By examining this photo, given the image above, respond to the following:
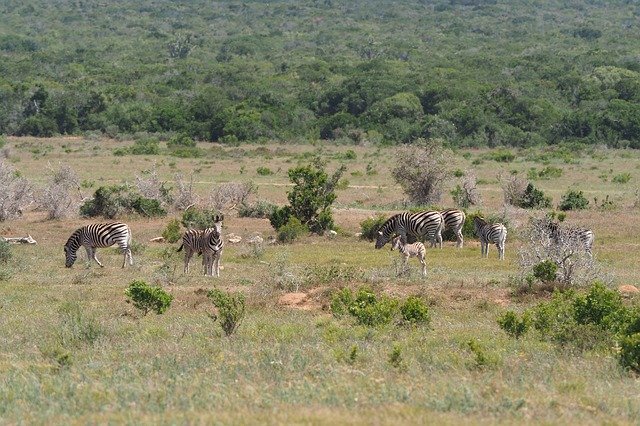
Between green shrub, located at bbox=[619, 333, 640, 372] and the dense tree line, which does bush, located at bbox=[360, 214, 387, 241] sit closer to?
green shrub, located at bbox=[619, 333, 640, 372]

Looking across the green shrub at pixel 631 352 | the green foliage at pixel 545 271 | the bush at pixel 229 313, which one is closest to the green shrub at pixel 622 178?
the green foliage at pixel 545 271

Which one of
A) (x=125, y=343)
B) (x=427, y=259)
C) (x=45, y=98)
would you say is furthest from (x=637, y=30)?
(x=125, y=343)

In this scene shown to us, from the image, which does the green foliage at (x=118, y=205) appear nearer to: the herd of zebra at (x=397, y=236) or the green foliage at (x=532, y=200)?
the herd of zebra at (x=397, y=236)

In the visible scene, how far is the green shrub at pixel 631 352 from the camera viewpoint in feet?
36.1

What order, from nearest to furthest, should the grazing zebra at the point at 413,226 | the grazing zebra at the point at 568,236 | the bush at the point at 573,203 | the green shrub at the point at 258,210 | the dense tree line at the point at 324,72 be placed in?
the grazing zebra at the point at 568,236, the grazing zebra at the point at 413,226, the green shrub at the point at 258,210, the bush at the point at 573,203, the dense tree line at the point at 324,72

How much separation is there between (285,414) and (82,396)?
2.12 m

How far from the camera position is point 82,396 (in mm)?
9555

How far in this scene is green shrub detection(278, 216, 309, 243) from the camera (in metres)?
27.9

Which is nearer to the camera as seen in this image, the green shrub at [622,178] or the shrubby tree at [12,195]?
the shrubby tree at [12,195]

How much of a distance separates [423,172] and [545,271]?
58.3 ft

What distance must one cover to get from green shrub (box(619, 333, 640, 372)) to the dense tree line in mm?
55042

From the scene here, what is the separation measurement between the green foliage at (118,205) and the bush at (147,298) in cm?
1638

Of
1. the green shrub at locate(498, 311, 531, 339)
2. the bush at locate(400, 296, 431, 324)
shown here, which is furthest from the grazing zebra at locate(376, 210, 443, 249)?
the green shrub at locate(498, 311, 531, 339)

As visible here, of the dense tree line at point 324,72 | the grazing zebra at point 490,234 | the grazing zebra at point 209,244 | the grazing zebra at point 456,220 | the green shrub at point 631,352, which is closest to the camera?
the green shrub at point 631,352
